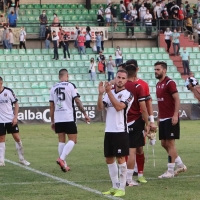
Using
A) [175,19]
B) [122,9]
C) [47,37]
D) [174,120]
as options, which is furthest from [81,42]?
[174,120]

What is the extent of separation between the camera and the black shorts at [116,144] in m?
10.4

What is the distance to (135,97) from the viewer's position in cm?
1161

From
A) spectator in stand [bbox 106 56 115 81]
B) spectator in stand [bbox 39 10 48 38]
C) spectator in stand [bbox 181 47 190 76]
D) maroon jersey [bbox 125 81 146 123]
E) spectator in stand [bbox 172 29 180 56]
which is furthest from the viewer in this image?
spectator in stand [bbox 172 29 180 56]

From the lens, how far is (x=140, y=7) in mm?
40656

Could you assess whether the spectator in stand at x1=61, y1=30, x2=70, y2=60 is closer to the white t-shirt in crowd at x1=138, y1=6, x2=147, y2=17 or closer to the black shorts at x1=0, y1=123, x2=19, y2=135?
the white t-shirt in crowd at x1=138, y1=6, x2=147, y2=17

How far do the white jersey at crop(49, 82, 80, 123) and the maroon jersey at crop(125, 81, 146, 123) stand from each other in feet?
6.75

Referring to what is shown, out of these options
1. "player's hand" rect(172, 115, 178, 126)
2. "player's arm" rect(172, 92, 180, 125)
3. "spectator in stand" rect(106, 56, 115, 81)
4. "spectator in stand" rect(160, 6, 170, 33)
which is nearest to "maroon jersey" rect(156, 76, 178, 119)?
"player's arm" rect(172, 92, 180, 125)

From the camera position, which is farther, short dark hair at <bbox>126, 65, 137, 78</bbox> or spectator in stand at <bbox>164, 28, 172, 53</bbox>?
spectator in stand at <bbox>164, 28, 172, 53</bbox>

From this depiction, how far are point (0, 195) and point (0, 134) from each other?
167 inches

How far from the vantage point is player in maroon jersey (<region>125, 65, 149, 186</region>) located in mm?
11469

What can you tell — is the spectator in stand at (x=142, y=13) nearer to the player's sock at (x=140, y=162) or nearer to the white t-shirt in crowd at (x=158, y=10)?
the white t-shirt in crowd at (x=158, y=10)

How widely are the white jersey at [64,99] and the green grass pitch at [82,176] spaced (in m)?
1.08

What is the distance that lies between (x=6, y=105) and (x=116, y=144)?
4920 mm

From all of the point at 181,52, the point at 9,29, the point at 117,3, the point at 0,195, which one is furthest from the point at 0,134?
the point at 117,3
